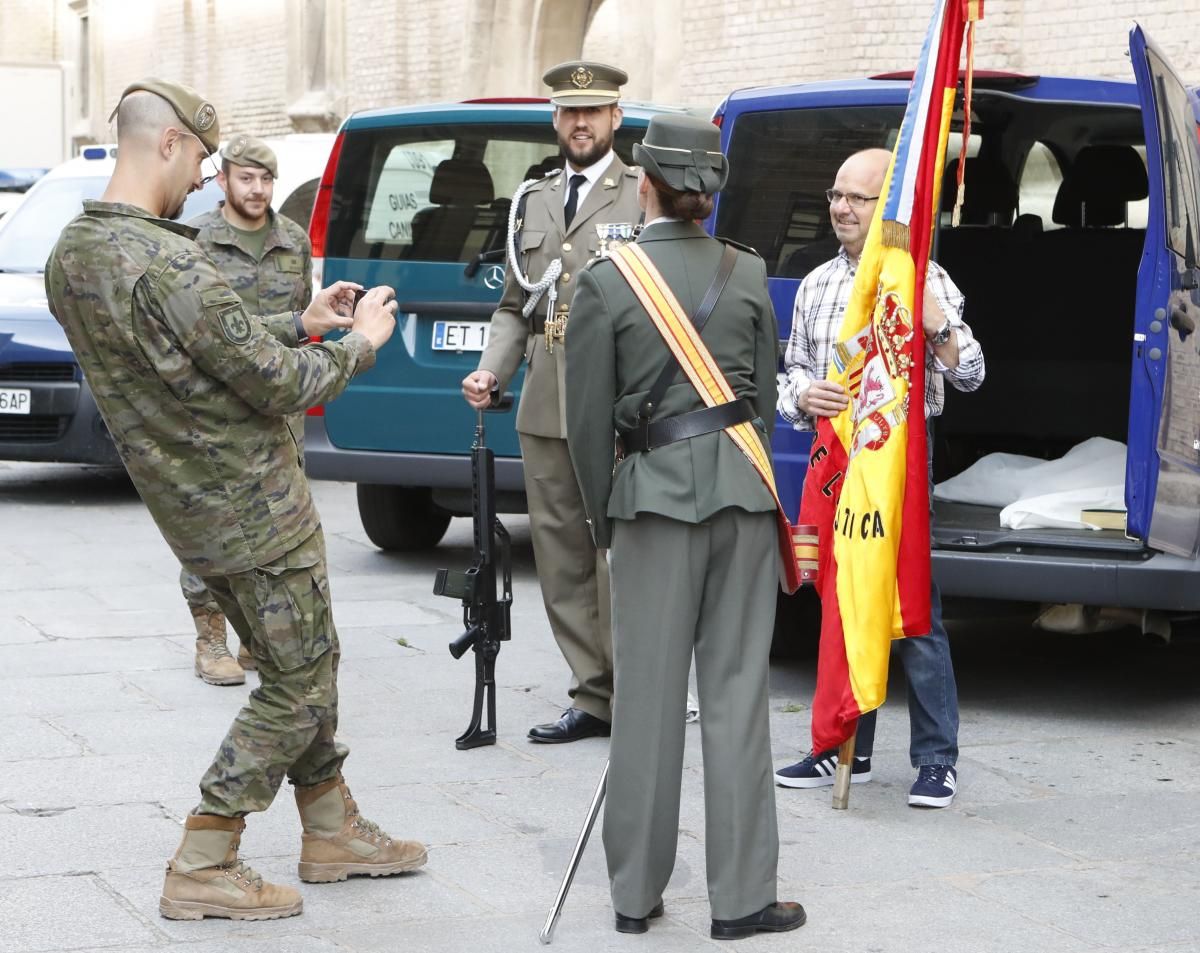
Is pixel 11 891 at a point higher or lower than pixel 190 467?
lower

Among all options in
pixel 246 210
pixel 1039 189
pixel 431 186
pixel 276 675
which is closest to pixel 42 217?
pixel 431 186

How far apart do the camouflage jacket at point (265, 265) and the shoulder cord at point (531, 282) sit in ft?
3.14

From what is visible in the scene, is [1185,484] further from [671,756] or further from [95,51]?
[95,51]

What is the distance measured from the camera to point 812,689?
6773 millimetres

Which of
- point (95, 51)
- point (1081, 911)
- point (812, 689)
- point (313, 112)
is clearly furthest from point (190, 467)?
point (95, 51)

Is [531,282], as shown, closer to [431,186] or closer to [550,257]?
[550,257]

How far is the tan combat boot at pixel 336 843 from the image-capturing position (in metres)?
4.62

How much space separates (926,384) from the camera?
5.46 meters

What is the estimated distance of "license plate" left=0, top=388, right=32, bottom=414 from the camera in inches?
431

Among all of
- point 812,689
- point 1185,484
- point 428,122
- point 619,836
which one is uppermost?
point 428,122

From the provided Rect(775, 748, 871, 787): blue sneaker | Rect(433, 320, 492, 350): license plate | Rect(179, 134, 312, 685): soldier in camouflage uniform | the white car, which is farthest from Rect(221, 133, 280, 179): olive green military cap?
the white car

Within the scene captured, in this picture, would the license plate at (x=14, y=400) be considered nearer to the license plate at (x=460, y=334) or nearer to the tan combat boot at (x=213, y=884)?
the license plate at (x=460, y=334)

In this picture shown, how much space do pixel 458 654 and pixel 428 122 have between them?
129 inches

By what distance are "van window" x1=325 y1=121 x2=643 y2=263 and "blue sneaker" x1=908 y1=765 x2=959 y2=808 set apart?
360cm
